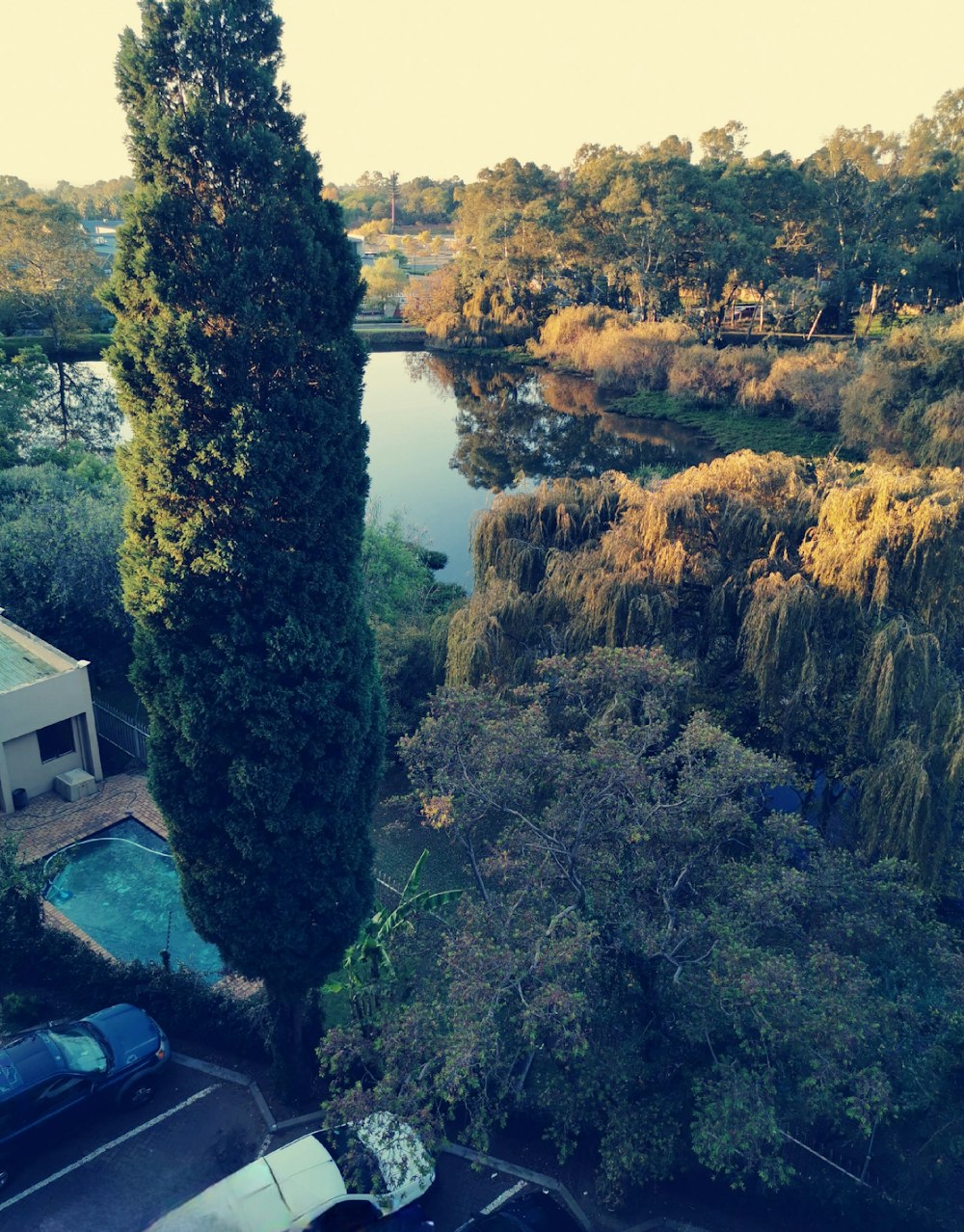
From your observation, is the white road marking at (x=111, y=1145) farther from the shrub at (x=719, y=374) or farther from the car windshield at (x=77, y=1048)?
the shrub at (x=719, y=374)

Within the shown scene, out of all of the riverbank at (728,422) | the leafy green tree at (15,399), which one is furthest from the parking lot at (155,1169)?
the riverbank at (728,422)

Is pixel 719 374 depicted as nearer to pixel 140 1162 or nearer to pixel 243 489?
pixel 243 489

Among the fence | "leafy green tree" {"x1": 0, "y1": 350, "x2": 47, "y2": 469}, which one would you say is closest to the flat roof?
the fence

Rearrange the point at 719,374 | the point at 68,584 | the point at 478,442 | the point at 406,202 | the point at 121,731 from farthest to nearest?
the point at 406,202 → the point at 719,374 → the point at 478,442 → the point at 68,584 → the point at 121,731

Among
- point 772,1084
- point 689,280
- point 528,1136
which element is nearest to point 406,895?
point 528,1136

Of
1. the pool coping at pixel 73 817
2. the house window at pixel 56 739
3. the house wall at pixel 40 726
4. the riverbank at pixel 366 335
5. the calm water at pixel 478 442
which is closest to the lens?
the pool coping at pixel 73 817

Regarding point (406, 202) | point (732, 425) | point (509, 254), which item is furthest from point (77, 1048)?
point (406, 202)

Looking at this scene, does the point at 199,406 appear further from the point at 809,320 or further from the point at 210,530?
the point at 809,320
